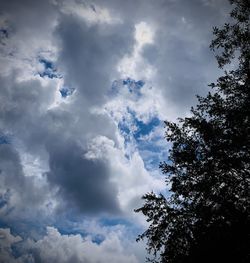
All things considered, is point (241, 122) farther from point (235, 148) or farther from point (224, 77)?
point (224, 77)

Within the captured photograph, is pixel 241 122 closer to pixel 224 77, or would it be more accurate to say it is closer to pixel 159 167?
pixel 224 77

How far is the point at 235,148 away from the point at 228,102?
263 centimetres

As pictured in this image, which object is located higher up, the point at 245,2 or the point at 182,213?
the point at 245,2

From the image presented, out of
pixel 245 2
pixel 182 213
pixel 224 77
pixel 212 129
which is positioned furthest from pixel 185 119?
pixel 245 2

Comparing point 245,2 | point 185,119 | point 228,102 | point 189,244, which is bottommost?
point 189,244

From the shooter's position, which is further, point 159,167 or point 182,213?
point 159,167

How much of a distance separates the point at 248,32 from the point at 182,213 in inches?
410

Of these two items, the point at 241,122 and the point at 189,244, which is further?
the point at 189,244

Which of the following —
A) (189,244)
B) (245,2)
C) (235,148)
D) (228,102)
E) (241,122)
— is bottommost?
(189,244)

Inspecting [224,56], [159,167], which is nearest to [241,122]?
[224,56]

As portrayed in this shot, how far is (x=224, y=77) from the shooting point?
15.4 m

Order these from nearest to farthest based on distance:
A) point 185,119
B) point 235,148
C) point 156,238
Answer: point 235,148 → point 156,238 → point 185,119

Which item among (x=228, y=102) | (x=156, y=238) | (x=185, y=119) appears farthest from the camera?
(x=185, y=119)

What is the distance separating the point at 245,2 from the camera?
1486 centimetres
